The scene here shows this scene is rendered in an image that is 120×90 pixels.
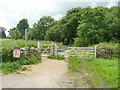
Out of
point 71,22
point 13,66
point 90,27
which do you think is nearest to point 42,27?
point 71,22

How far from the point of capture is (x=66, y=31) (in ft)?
105

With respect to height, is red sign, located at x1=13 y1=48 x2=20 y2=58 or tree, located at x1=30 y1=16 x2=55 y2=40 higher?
tree, located at x1=30 y1=16 x2=55 y2=40

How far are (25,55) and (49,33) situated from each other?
→ 92.3 feet

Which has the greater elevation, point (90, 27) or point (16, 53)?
point (90, 27)

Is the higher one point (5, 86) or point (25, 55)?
point (25, 55)

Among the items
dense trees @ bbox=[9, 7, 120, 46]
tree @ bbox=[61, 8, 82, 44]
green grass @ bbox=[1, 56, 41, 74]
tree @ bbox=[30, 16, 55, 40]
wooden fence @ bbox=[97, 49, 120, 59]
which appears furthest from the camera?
tree @ bbox=[30, 16, 55, 40]

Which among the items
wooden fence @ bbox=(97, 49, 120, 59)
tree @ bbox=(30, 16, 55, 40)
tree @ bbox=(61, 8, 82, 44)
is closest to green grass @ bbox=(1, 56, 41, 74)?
wooden fence @ bbox=(97, 49, 120, 59)

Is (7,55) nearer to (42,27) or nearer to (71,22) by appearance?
(71,22)

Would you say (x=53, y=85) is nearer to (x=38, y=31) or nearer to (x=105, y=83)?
(x=105, y=83)

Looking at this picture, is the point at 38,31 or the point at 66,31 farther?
the point at 38,31

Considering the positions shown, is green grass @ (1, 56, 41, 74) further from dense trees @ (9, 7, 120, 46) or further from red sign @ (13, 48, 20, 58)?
dense trees @ (9, 7, 120, 46)

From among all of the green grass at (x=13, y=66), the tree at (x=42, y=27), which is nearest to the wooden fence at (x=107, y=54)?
the green grass at (x=13, y=66)

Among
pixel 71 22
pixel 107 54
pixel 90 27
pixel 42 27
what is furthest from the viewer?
pixel 42 27

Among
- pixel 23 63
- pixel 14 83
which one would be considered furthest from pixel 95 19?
pixel 14 83
